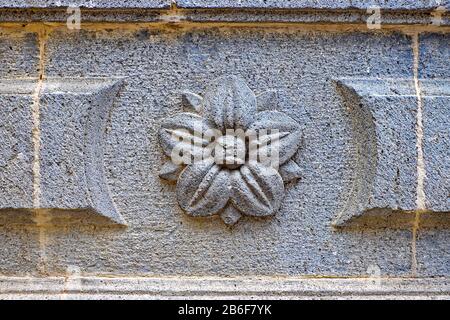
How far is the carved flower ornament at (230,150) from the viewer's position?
5.70ft

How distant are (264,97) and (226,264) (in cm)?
50

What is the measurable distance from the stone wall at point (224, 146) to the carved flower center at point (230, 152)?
0.04 feet

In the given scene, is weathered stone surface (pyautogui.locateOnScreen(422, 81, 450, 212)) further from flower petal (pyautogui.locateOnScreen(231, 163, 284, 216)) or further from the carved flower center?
the carved flower center

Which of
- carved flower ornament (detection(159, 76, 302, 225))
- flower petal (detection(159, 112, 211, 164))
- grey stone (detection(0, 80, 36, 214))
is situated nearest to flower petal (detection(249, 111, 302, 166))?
carved flower ornament (detection(159, 76, 302, 225))

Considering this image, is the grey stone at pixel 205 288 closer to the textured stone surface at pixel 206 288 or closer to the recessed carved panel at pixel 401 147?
the textured stone surface at pixel 206 288

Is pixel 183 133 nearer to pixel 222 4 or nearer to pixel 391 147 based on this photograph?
pixel 222 4

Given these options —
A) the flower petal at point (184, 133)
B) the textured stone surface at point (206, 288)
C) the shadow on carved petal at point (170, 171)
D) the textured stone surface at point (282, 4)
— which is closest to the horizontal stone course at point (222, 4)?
the textured stone surface at point (282, 4)

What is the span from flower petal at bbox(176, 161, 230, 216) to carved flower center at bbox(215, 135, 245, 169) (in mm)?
33

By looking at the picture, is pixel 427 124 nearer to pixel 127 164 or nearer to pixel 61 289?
pixel 127 164

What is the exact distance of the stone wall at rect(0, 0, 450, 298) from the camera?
1736 mm

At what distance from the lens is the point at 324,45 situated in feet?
5.85

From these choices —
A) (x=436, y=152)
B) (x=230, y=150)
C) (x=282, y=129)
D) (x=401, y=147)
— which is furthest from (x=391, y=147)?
(x=230, y=150)

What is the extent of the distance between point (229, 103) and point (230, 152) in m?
0.14
